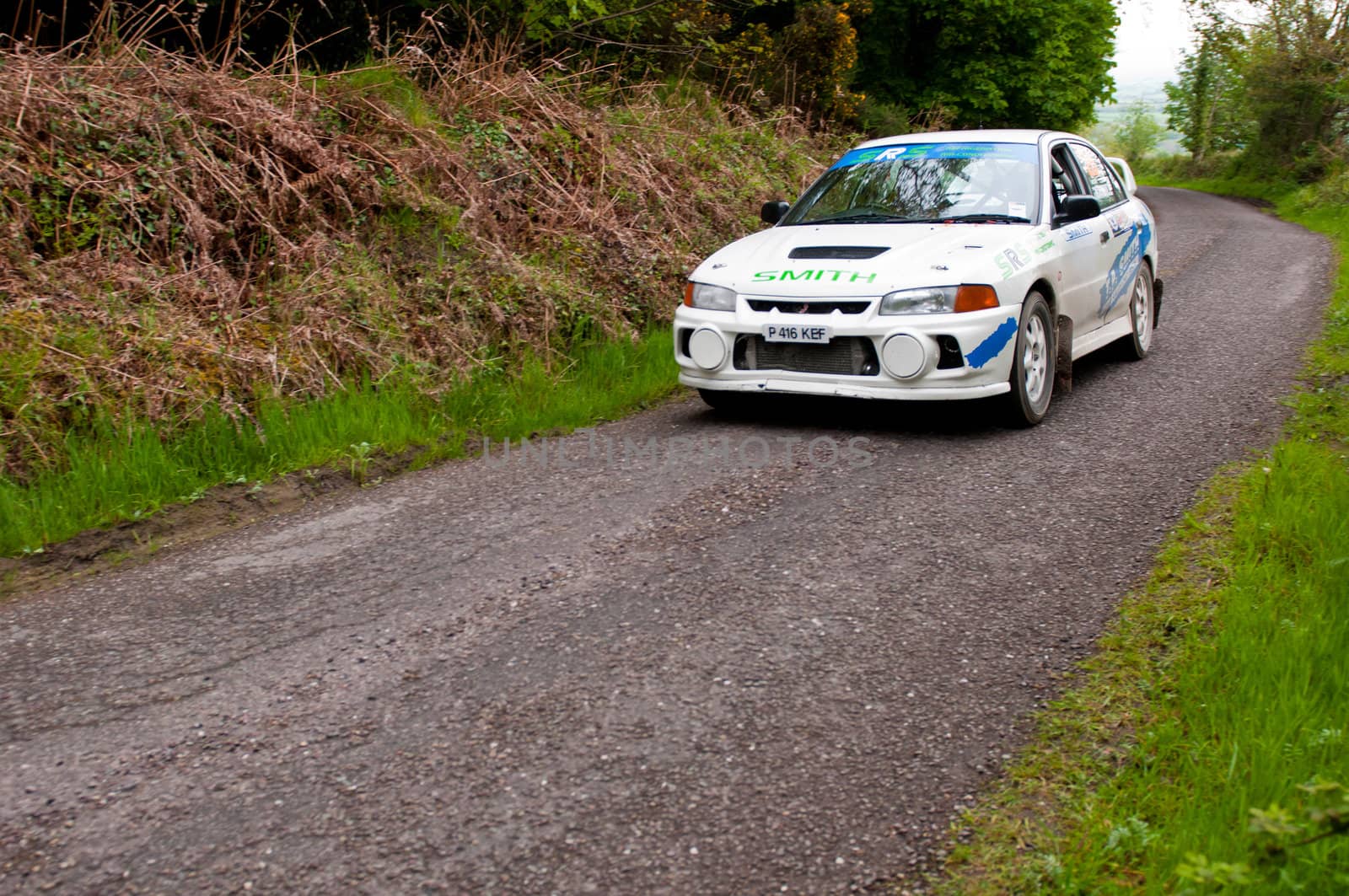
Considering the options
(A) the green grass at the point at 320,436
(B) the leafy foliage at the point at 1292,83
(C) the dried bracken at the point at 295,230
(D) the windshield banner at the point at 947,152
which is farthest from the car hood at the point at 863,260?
(B) the leafy foliage at the point at 1292,83

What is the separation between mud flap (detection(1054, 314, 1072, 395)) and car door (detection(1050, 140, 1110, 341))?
0.24 feet

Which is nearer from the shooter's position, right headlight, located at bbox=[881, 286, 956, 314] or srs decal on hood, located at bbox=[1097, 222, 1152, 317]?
right headlight, located at bbox=[881, 286, 956, 314]

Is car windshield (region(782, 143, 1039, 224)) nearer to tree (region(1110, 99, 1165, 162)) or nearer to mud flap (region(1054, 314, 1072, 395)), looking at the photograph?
mud flap (region(1054, 314, 1072, 395))

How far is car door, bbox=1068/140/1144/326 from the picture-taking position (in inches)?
328

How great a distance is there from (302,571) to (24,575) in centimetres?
125

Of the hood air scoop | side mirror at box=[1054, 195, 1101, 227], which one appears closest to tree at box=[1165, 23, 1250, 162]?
side mirror at box=[1054, 195, 1101, 227]

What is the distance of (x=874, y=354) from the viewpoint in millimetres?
6672

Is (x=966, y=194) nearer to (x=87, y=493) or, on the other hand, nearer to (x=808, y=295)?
(x=808, y=295)

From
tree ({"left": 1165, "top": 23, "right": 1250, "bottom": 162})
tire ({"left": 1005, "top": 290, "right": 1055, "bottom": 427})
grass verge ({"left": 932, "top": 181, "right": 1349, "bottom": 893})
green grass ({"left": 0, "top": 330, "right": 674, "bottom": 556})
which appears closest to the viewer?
grass verge ({"left": 932, "top": 181, "right": 1349, "bottom": 893})

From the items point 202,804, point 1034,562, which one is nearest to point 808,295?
point 1034,562

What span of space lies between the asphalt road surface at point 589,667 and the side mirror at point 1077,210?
1.56 meters

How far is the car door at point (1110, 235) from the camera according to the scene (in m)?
8.33

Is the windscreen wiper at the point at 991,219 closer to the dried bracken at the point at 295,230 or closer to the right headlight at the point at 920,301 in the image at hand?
the right headlight at the point at 920,301

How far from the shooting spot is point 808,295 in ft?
22.4
